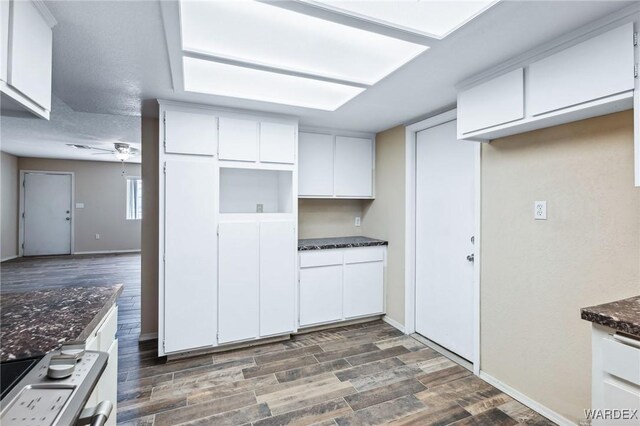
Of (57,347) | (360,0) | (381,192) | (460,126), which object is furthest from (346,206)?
(57,347)

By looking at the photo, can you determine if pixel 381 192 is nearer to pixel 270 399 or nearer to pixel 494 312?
pixel 494 312

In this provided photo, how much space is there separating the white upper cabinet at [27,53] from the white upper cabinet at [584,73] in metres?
2.47

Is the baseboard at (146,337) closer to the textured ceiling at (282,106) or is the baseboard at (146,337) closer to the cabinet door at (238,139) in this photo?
the cabinet door at (238,139)

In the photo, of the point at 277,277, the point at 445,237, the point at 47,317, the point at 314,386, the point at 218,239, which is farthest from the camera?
the point at 277,277

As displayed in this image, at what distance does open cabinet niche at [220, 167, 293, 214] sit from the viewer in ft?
10.8

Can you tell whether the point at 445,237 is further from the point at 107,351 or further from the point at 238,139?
the point at 107,351

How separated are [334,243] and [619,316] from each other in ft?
7.95

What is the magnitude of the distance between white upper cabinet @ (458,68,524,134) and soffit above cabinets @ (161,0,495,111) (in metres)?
A: 0.58

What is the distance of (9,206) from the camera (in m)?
6.87

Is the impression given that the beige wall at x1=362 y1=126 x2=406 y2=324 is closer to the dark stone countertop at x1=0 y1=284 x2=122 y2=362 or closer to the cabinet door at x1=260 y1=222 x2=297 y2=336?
the cabinet door at x1=260 y1=222 x2=297 y2=336

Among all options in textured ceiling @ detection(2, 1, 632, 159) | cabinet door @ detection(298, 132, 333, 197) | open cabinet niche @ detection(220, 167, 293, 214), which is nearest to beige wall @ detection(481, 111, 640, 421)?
textured ceiling @ detection(2, 1, 632, 159)

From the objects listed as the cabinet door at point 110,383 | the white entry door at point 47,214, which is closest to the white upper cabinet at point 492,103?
the cabinet door at point 110,383

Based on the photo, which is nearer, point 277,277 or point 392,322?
point 277,277

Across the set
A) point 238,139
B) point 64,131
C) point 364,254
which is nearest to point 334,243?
point 364,254
